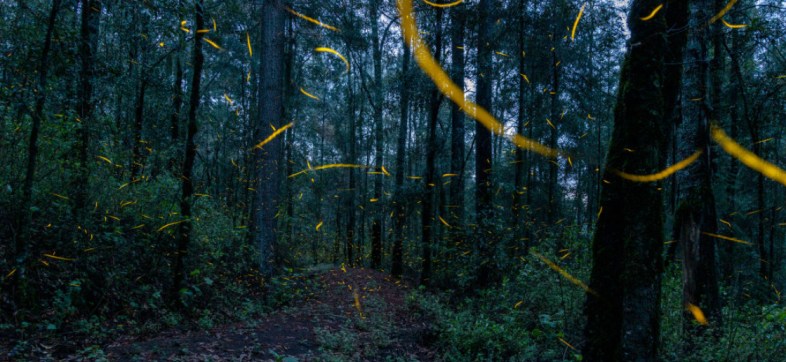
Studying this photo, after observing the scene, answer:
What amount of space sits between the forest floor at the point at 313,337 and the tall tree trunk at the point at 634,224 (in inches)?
147

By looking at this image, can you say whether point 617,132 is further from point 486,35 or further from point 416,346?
point 486,35

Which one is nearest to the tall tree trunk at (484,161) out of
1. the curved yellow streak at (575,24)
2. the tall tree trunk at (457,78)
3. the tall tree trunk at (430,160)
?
the tall tree trunk at (457,78)

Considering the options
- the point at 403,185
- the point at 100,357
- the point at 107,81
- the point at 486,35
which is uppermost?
the point at 486,35

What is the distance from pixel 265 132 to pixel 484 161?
692 cm

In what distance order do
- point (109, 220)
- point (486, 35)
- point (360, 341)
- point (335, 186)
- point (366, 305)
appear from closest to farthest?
point (360, 341) < point (109, 220) < point (366, 305) < point (486, 35) < point (335, 186)

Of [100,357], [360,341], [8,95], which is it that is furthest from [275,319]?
[8,95]

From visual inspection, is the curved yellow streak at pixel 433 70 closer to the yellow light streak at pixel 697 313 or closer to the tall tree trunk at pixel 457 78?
the tall tree trunk at pixel 457 78

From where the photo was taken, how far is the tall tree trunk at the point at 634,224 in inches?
158

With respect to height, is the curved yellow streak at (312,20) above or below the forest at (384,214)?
above

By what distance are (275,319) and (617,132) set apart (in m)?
7.61

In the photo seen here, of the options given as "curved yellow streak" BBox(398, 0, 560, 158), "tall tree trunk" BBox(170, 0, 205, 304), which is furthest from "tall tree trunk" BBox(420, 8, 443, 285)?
"tall tree trunk" BBox(170, 0, 205, 304)

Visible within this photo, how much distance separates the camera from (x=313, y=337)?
764cm

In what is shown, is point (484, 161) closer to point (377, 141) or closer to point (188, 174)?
point (377, 141)

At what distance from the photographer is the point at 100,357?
5.03m
